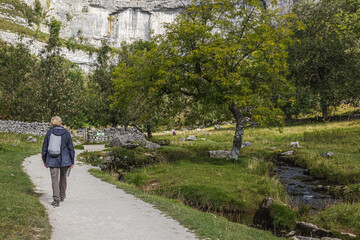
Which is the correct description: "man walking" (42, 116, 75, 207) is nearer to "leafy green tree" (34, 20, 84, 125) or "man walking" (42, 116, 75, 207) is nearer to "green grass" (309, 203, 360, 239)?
"green grass" (309, 203, 360, 239)

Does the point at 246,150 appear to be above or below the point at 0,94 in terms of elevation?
below

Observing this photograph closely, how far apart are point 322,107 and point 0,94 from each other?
150 ft

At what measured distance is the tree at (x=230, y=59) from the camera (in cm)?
1831

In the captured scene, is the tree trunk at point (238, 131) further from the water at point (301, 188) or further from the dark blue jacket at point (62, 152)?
the dark blue jacket at point (62, 152)

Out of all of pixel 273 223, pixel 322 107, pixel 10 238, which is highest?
pixel 322 107

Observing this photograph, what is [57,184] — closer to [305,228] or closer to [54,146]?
[54,146]

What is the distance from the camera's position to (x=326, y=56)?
4309 cm

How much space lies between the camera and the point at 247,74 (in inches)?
816

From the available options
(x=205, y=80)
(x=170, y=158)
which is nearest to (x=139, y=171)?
(x=170, y=158)

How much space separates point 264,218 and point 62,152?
24.3ft

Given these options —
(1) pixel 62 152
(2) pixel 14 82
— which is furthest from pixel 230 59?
(2) pixel 14 82

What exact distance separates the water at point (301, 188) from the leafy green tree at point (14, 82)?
1266 inches

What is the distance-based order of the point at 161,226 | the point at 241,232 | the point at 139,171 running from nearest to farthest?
the point at 161,226 → the point at 241,232 → the point at 139,171

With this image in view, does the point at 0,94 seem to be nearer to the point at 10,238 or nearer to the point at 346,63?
the point at 10,238
